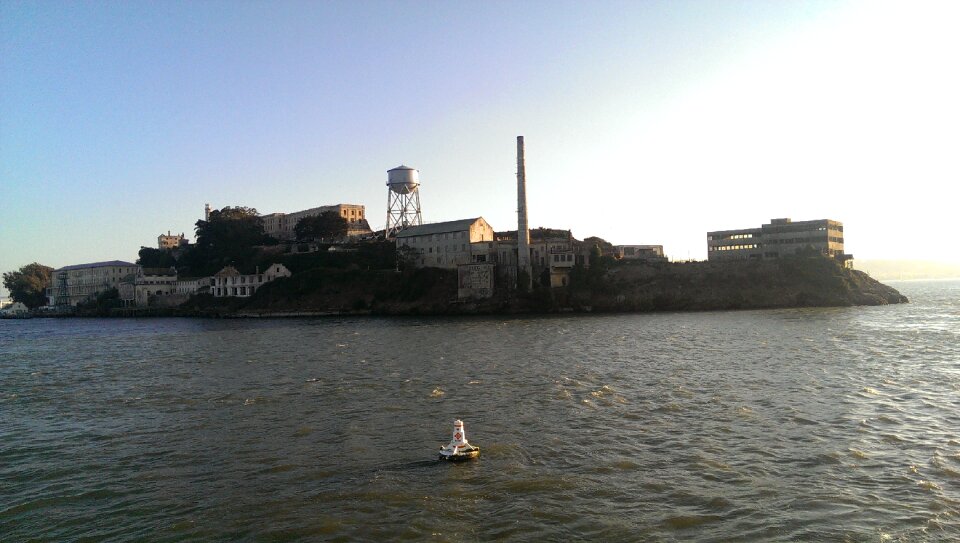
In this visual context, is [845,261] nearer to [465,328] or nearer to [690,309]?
[690,309]

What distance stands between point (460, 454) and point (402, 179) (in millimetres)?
123160

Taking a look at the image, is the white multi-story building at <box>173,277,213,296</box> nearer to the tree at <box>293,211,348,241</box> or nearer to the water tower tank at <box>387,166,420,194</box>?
the tree at <box>293,211,348,241</box>

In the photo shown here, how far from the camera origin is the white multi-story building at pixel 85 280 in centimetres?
15388

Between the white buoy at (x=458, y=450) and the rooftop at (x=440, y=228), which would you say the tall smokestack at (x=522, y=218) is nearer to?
the rooftop at (x=440, y=228)

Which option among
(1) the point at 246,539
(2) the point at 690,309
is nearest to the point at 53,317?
(2) the point at 690,309

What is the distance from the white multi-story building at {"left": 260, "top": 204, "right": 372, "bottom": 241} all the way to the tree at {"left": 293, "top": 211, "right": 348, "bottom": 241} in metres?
4.00

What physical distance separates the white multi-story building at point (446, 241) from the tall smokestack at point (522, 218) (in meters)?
9.22

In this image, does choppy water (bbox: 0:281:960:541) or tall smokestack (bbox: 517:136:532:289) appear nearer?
choppy water (bbox: 0:281:960:541)

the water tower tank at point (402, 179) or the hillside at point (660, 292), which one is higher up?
the water tower tank at point (402, 179)

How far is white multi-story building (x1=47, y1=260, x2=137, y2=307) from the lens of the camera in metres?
154

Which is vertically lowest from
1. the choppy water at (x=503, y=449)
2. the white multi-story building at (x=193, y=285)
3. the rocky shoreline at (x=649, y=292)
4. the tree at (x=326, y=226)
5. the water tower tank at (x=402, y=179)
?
the choppy water at (x=503, y=449)

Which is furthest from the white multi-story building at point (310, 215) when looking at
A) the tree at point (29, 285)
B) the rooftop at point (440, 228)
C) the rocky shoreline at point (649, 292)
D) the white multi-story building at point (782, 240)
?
the white multi-story building at point (782, 240)

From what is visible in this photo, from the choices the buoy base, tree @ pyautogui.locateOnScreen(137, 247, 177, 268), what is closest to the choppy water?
the buoy base

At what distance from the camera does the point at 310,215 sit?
158m
